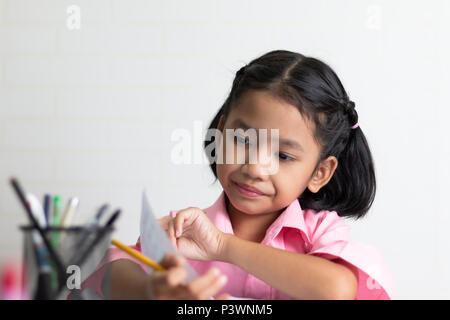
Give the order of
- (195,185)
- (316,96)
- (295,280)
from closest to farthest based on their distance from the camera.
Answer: (295,280) < (316,96) < (195,185)

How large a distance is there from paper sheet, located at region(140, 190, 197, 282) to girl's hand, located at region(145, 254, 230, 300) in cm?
1

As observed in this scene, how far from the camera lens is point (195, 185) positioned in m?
1.77

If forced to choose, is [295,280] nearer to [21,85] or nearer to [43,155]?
[43,155]

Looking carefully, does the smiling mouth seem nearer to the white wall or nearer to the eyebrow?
the eyebrow

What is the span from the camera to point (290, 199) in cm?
93

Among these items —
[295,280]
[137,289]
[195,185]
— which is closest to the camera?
[137,289]

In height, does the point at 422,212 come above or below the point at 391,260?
above

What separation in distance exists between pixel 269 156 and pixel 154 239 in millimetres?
344

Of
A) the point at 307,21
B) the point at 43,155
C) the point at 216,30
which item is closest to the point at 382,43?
the point at 307,21

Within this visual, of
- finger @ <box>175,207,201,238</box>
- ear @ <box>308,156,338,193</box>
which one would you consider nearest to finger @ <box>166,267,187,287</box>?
finger @ <box>175,207,201,238</box>

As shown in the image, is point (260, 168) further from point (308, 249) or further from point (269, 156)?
point (308, 249)

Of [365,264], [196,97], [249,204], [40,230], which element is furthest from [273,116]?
[196,97]

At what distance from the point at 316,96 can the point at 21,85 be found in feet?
4.11

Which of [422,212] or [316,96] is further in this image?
[422,212]
